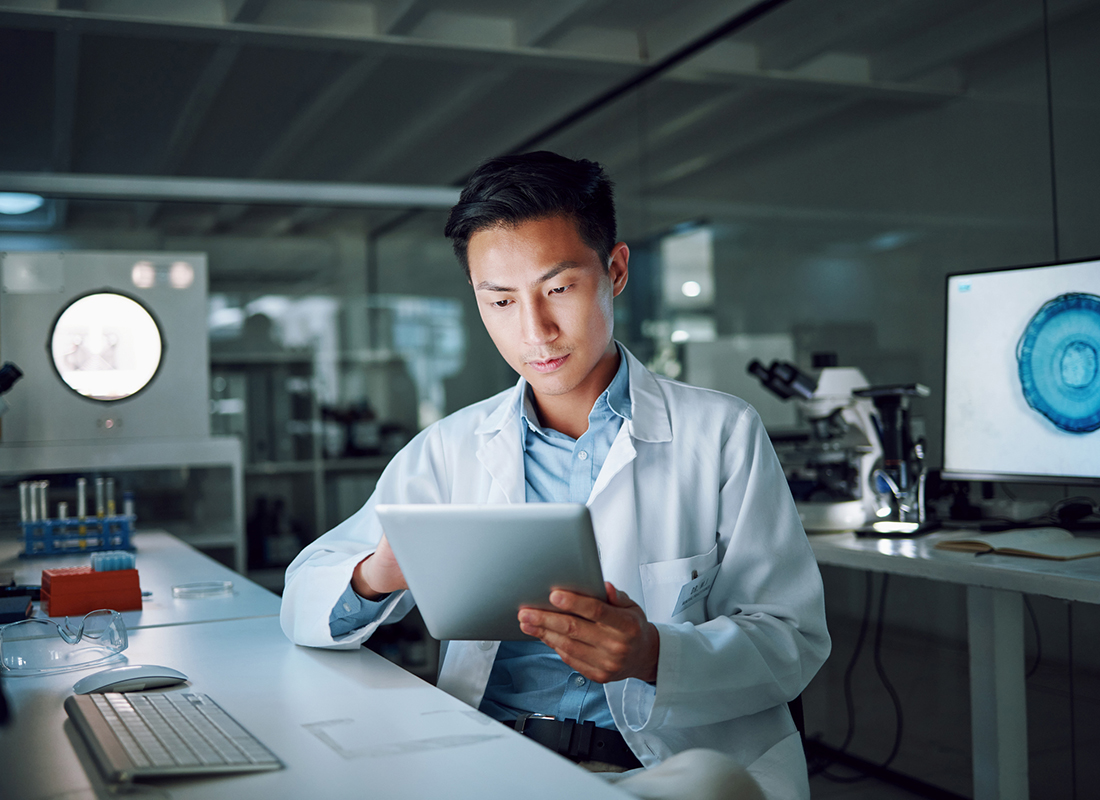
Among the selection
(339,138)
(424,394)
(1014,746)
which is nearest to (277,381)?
(424,394)

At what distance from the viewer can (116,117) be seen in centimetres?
467

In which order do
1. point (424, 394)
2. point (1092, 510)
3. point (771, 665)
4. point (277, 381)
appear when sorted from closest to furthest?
point (771, 665)
point (1092, 510)
point (277, 381)
point (424, 394)

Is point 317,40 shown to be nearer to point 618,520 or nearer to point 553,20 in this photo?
point 553,20

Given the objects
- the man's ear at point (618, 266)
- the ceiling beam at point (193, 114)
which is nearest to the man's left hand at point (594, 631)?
the man's ear at point (618, 266)

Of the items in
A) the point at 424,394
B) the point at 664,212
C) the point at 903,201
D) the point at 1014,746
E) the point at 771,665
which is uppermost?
the point at 664,212

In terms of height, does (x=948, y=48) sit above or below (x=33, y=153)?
below

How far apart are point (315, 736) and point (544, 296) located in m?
0.67

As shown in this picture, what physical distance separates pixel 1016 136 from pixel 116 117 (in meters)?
4.11

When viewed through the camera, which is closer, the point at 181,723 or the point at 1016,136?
the point at 181,723

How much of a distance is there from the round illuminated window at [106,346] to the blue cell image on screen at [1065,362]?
9.00 feet

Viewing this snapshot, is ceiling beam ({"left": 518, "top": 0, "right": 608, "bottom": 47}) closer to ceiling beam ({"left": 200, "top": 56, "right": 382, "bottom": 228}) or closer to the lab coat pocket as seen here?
ceiling beam ({"left": 200, "top": 56, "right": 382, "bottom": 228})

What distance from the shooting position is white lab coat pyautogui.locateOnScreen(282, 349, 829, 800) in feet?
3.83

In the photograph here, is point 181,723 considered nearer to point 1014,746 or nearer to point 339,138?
point 1014,746

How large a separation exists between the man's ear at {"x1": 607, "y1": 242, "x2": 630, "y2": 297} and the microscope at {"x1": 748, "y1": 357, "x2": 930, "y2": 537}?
983mm
